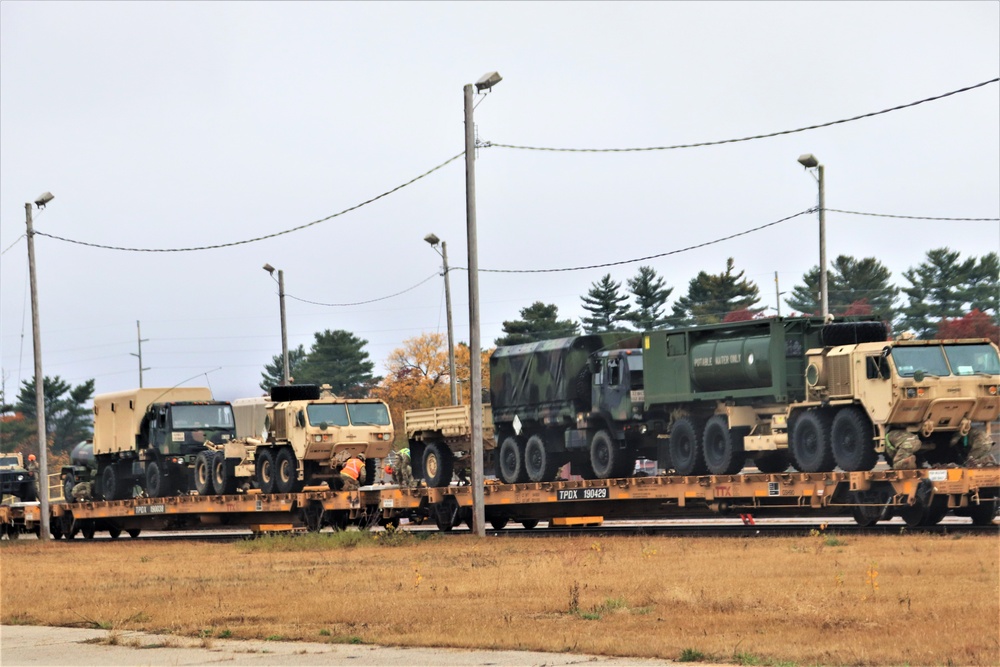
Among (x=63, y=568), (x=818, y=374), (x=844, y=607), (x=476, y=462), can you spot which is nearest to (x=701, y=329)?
(x=818, y=374)

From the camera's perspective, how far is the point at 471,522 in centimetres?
3162

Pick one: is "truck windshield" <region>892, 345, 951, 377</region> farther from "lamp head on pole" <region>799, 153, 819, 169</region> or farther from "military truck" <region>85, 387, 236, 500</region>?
"military truck" <region>85, 387, 236, 500</region>

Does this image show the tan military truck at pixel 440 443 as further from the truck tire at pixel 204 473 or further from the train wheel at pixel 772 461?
the train wheel at pixel 772 461

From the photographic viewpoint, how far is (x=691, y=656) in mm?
11758

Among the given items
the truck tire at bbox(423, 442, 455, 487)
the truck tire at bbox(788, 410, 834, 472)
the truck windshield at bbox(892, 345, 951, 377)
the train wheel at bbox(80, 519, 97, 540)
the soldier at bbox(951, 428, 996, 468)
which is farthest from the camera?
the train wheel at bbox(80, 519, 97, 540)

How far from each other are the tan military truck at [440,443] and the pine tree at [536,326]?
5980cm

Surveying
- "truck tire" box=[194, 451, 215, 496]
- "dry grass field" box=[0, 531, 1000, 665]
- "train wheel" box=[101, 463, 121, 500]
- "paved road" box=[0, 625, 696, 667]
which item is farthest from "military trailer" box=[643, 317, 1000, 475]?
"train wheel" box=[101, 463, 121, 500]

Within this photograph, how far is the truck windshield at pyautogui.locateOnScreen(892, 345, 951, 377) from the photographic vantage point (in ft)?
82.6

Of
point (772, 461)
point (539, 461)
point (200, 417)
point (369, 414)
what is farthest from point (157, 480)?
point (772, 461)

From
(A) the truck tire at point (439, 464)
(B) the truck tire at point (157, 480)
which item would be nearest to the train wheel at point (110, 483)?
(B) the truck tire at point (157, 480)

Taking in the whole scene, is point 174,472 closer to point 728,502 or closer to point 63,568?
point 63,568

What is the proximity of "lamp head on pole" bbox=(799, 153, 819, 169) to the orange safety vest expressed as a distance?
12.4 metres

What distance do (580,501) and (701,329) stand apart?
4.08 metres

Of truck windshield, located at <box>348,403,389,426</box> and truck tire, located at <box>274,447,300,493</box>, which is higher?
truck windshield, located at <box>348,403,389,426</box>
